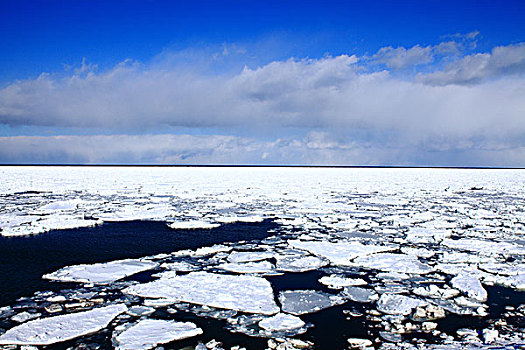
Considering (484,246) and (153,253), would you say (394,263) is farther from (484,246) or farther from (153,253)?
(153,253)

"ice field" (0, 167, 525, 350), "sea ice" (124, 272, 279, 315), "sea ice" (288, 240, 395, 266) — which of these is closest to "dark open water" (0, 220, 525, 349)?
"ice field" (0, 167, 525, 350)

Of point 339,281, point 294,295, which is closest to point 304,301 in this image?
point 294,295

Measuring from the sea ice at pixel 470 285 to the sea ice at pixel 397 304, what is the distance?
633mm

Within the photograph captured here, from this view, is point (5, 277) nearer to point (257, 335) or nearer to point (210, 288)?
point (210, 288)

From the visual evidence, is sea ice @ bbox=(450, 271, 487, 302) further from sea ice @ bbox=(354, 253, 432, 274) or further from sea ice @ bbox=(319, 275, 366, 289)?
sea ice @ bbox=(319, 275, 366, 289)

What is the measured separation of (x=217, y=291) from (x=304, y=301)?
2.83 ft

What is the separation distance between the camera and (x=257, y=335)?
9.34 feet

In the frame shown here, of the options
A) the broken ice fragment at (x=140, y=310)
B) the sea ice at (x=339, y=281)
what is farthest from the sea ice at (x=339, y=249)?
the broken ice fragment at (x=140, y=310)

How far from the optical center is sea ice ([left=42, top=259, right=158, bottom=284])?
4.09m

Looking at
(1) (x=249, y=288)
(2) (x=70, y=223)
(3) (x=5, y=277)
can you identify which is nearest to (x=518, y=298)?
(1) (x=249, y=288)

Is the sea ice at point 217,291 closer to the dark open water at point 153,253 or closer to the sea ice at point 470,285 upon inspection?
the dark open water at point 153,253

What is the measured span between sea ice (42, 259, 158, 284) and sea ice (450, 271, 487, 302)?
11.3ft

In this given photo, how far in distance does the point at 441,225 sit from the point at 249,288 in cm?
525

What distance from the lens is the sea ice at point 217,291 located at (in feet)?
11.2
